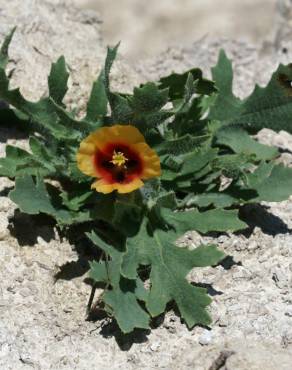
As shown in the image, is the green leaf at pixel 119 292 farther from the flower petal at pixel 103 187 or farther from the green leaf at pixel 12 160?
the green leaf at pixel 12 160

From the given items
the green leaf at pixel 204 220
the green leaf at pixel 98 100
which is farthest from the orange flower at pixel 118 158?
the green leaf at pixel 98 100

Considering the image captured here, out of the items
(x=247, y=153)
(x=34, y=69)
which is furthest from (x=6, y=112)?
(x=247, y=153)

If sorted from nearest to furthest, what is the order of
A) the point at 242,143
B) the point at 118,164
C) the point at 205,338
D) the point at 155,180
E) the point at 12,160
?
the point at 205,338 < the point at 118,164 < the point at 155,180 < the point at 12,160 < the point at 242,143

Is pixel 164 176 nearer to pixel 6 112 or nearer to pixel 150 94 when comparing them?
pixel 150 94

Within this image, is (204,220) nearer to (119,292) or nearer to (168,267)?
(168,267)

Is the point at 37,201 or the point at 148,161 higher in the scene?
the point at 148,161

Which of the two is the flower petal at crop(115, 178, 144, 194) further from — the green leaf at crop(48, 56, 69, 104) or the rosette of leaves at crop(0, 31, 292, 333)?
the green leaf at crop(48, 56, 69, 104)

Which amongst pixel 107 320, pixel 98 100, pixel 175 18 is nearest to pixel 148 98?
pixel 98 100

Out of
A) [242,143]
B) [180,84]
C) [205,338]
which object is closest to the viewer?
[205,338]
